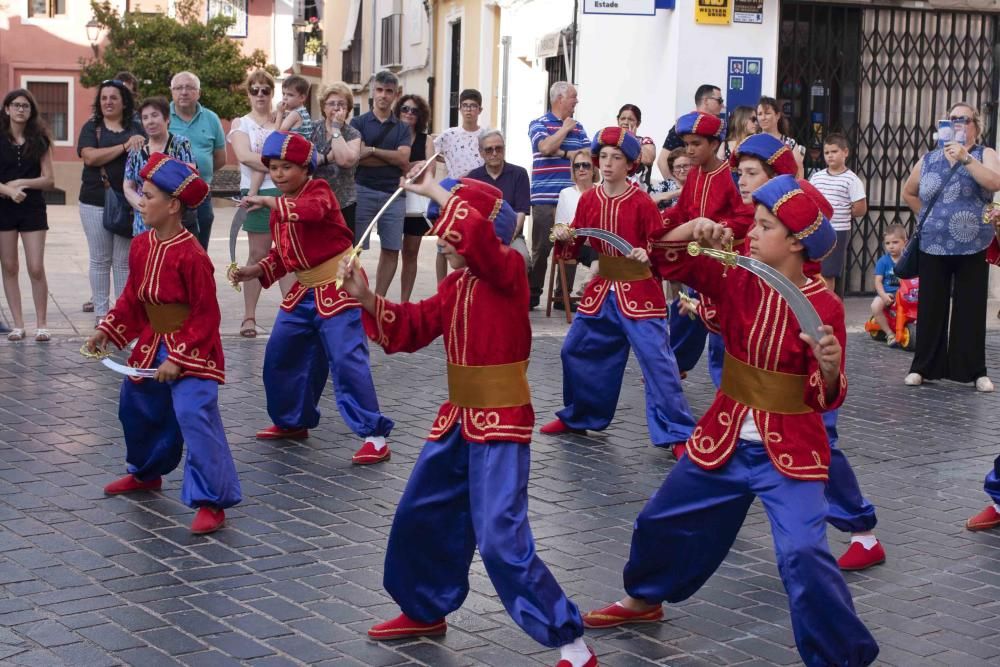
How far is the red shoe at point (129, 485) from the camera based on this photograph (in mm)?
6957

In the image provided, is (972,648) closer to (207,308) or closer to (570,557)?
(570,557)

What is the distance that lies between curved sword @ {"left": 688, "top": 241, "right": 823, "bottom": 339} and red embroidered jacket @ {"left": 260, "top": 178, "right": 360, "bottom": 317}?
3341mm

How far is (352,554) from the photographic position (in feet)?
20.0

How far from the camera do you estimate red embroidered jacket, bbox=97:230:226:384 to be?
6418mm

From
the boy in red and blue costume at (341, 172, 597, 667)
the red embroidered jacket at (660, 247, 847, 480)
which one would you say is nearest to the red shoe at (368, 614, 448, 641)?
the boy in red and blue costume at (341, 172, 597, 667)

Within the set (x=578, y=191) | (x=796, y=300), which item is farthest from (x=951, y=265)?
(x=796, y=300)

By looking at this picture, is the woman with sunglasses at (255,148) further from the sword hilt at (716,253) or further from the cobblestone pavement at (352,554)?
the sword hilt at (716,253)

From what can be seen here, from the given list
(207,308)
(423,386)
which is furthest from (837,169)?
(207,308)

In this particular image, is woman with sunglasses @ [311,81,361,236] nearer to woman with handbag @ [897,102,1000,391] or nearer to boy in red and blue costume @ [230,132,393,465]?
boy in red and blue costume @ [230,132,393,465]

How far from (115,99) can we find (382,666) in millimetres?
7267

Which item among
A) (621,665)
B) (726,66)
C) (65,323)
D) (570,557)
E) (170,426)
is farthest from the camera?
(726,66)

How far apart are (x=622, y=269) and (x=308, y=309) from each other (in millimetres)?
1720

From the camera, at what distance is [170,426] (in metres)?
6.86

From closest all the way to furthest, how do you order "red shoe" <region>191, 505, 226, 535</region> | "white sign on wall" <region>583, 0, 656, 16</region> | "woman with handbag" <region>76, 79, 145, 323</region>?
1. "red shoe" <region>191, 505, 226, 535</region>
2. "woman with handbag" <region>76, 79, 145, 323</region>
3. "white sign on wall" <region>583, 0, 656, 16</region>
